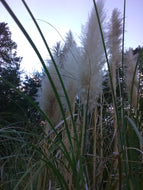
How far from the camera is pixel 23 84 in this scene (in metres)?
9.75

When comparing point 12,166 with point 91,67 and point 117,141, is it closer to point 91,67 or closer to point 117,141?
point 117,141

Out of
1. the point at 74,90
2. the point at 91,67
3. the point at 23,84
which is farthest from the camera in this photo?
the point at 23,84

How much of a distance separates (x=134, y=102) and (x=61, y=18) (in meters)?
1.02

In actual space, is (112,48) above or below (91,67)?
above

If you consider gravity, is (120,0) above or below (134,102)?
above

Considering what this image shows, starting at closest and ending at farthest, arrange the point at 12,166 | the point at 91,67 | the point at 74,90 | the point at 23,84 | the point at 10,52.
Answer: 1. the point at 91,67
2. the point at 74,90
3. the point at 12,166
4. the point at 23,84
5. the point at 10,52

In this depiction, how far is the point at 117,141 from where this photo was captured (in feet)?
4.69

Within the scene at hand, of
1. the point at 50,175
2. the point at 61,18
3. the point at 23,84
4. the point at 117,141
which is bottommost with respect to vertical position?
the point at 50,175

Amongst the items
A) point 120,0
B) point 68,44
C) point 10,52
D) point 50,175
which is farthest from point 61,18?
point 10,52

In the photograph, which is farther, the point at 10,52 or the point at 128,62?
the point at 10,52

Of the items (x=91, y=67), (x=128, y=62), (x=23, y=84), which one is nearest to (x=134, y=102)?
(x=128, y=62)

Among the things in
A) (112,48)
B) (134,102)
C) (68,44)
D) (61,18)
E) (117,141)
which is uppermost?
(61,18)

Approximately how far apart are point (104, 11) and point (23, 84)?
8769mm

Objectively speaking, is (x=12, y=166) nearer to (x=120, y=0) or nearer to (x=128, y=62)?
(x=128, y=62)
